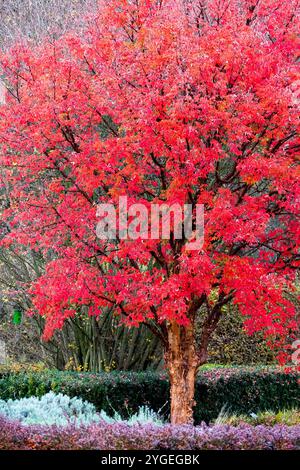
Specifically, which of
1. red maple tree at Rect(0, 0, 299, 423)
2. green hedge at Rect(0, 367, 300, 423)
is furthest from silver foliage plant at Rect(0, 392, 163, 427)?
red maple tree at Rect(0, 0, 299, 423)

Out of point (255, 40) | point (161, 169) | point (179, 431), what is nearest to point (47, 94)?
point (161, 169)

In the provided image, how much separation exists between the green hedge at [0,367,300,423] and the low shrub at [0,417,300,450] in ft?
12.6

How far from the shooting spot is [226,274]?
8.45m

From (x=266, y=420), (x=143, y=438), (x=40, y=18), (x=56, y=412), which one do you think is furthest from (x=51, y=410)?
(x=40, y=18)

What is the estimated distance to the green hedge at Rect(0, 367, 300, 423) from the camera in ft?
33.8

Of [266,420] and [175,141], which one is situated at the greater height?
[175,141]

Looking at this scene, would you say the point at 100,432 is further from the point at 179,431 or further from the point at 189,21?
the point at 189,21

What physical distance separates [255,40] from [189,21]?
1300 mm

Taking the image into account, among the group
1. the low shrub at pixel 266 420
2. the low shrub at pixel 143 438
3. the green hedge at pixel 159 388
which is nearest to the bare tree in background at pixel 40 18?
the green hedge at pixel 159 388

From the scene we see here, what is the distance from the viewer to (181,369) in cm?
955

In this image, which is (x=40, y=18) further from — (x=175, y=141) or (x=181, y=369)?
(x=181, y=369)

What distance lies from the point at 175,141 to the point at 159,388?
4.37 m

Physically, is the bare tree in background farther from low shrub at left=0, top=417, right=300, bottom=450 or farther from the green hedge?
low shrub at left=0, top=417, right=300, bottom=450

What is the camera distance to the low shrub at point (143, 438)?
6086mm
